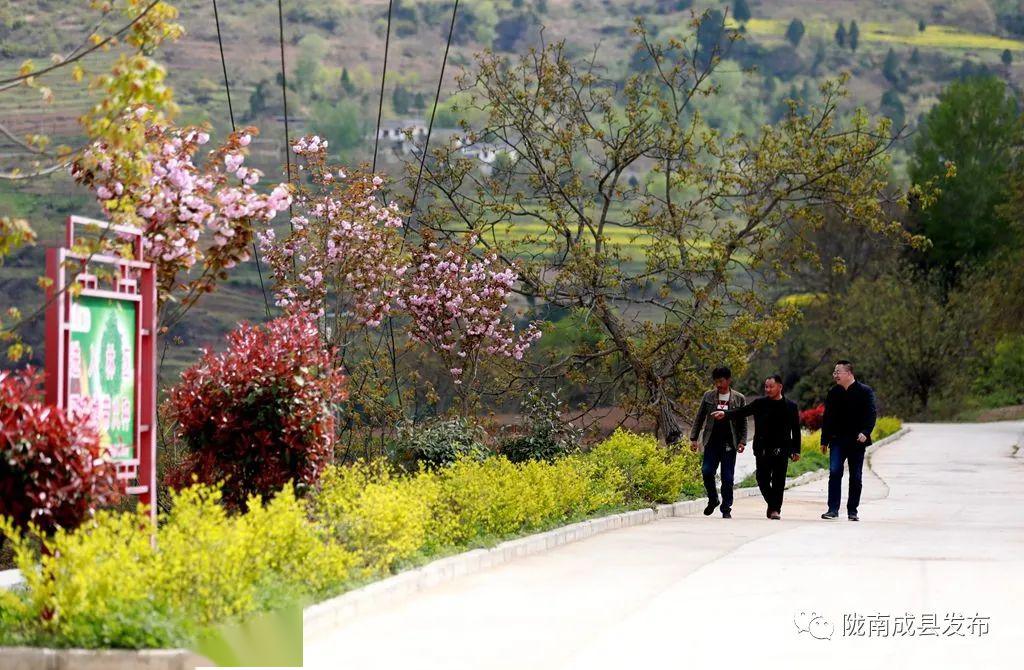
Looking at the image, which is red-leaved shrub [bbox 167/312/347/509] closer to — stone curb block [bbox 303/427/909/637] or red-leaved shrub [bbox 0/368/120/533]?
stone curb block [bbox 303/427/909/637]

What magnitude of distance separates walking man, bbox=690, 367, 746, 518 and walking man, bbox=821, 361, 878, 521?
1.07 m

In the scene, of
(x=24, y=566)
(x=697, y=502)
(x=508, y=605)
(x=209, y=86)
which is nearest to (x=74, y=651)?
(x=24, y=566)

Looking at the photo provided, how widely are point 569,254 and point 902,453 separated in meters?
17.2

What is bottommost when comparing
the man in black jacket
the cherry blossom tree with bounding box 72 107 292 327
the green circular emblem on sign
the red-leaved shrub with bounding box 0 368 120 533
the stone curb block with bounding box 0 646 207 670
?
the man in black jacket

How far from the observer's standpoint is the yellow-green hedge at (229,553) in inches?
334

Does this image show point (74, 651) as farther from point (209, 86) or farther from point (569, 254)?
point (209, 86)

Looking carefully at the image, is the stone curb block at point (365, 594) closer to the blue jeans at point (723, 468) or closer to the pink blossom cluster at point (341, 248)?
the blue jeans at point (723, 468)

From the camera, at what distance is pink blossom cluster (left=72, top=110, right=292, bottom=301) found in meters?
13.5

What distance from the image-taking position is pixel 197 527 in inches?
370

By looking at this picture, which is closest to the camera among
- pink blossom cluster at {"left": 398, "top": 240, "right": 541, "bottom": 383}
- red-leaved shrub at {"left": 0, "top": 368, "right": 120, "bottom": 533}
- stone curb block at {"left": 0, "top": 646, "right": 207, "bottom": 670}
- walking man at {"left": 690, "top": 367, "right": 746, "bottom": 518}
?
stone curb block at {"left": 0, "top": 646, "right": 207, "bottom": 670}

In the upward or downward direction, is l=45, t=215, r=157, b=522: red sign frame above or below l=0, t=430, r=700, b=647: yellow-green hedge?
above

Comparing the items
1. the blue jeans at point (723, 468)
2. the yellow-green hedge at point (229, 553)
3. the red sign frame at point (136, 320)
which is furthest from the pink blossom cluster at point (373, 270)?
the red sign frame at point (136, 320)

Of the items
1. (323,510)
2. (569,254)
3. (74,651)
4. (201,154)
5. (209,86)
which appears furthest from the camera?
(209,86)

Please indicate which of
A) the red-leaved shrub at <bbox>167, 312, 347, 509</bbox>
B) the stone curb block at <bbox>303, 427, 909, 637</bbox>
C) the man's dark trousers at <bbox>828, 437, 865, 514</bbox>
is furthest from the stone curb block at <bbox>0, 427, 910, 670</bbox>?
the man's dark trousers at <bbox>828, 437, 865, 514</bbox>
